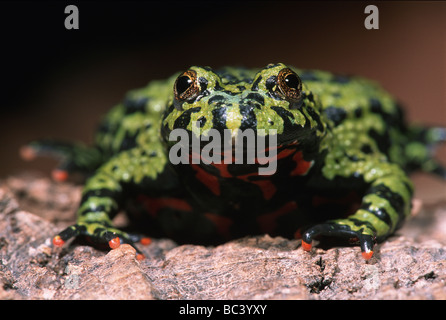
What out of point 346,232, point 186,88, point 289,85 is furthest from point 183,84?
point 346,232

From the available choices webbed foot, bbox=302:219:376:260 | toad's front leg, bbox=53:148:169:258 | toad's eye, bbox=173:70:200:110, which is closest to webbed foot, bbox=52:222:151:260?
toad's front leg, bbox=53:148:169:258

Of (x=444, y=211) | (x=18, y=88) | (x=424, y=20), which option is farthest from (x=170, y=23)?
(x=444, y=211)

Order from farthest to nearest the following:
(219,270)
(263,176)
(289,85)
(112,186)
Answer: (112,186), (263,176), (289,85), (219,270)

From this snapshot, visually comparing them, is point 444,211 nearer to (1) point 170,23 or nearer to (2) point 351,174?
(2) point 351,174

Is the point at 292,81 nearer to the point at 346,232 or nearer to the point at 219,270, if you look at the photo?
the point at 346,232

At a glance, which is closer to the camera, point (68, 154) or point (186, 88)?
point (186, 88)

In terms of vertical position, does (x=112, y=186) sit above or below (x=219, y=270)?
above
